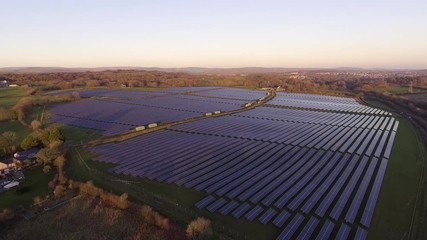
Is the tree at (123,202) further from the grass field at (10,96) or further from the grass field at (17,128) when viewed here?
the grass field at (10,96)

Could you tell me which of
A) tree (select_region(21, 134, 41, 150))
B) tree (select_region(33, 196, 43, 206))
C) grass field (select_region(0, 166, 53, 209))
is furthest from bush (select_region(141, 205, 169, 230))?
tree (select_region(21, 134, 41, 150))

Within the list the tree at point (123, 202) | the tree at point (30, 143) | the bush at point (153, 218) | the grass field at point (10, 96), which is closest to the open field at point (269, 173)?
the bush at point (153, 218)

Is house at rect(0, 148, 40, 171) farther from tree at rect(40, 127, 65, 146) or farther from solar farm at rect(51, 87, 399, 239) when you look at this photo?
solar farm at rect(51, 87, 399, 239)

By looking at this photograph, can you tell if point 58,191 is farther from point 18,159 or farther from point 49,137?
point 49,137

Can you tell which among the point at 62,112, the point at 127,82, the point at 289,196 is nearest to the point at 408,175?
the point at 289,196

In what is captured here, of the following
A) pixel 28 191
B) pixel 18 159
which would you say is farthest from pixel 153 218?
pixel 18 159
